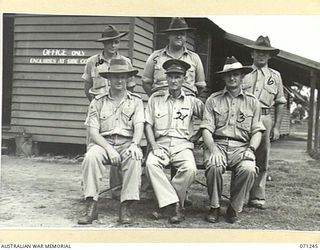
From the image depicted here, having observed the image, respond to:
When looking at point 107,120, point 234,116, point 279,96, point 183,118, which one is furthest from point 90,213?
point 279,96

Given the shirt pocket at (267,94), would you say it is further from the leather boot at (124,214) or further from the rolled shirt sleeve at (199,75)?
the leather boot at (124,214)

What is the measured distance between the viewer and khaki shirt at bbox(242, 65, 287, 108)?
331cm

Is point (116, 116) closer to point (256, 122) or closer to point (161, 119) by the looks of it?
point (161, 119)

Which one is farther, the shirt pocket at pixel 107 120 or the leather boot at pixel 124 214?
the shirt pocket at pixel 107 120

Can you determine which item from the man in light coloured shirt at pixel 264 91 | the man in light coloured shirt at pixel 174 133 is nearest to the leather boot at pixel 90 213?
the man in light coloured shirt at pixel 174 133

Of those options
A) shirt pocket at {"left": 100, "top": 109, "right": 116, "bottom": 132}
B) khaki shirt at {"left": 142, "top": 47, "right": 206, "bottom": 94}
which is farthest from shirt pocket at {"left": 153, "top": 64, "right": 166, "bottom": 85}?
shirt pocket at {"left": 100, "top": 109, "right": 116, "bottom": 132}

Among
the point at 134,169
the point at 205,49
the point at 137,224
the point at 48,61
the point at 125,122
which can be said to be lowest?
the point at 137,224

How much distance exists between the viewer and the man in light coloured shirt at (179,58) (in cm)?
322

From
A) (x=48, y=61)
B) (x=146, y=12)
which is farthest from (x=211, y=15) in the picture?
(x=48, y=61)

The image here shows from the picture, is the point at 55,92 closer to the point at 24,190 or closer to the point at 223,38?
the point at 24,190

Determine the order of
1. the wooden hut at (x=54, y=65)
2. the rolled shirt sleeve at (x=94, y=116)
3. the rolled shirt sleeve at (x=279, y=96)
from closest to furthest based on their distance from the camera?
the rolled shirt sleeve at (x=94, y=116) → the rolled shirt sleeve at (x=279, y=96) → the wooden hut at (x=54, y=65)

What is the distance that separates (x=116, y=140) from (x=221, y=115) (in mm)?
768

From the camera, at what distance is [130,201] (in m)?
2.74

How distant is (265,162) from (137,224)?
119 centimetres
